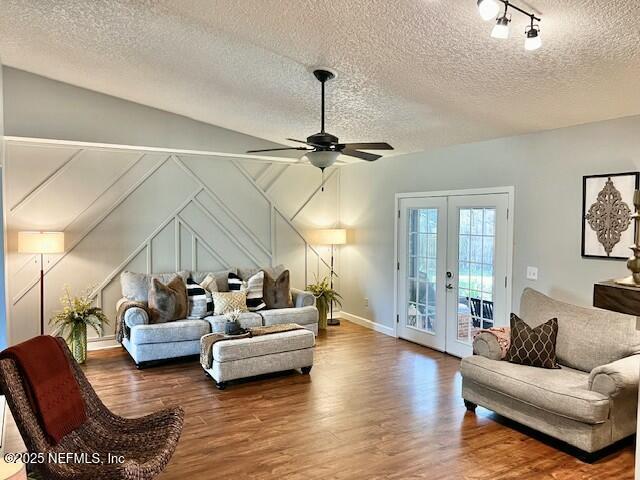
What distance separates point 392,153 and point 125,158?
3.60 meters

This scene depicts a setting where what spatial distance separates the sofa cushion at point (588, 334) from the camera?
3.51 m

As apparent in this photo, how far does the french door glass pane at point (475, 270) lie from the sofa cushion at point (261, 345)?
1918 mm

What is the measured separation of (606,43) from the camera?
2686 mm

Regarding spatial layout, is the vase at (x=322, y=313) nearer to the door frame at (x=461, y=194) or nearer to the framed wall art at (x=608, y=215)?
the door frame at (x=461, y=194)

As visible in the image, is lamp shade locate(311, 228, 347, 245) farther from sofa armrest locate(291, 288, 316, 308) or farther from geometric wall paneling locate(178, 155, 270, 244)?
sofa armrest locate(291, 288, 316, 308)

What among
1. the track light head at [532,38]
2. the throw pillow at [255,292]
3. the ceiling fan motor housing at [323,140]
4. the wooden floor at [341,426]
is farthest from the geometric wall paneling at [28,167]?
the track light head at [532,38]

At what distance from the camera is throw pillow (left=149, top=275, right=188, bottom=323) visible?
5.25 m

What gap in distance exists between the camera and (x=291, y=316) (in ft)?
19.4

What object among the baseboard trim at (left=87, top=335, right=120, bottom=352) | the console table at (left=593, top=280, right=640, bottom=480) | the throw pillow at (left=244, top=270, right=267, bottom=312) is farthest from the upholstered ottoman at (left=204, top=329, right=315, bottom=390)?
the console table at (left=593, top=280, right=640, bottom=480)

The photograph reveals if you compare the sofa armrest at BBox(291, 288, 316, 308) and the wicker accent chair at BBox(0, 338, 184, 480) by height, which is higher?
the sofa armrest at BBox(291, 288, 316, 308)

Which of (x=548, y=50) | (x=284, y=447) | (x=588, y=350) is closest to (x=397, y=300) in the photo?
(x=588, y=350)

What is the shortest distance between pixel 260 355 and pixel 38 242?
9.19 ft

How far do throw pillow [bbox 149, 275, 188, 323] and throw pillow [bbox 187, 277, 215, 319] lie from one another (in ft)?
0.42

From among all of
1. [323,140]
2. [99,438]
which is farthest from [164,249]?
[99,438]
